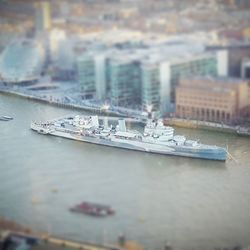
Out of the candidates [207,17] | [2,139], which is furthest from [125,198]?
[207,17]

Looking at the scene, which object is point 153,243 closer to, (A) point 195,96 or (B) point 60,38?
(A) point 195,96

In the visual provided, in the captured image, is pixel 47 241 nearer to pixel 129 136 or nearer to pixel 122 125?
pixel 129 136

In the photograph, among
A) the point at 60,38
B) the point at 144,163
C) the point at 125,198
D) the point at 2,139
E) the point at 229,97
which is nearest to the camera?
the point at 125,198

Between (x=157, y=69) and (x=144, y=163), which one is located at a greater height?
(x=157, y=69)

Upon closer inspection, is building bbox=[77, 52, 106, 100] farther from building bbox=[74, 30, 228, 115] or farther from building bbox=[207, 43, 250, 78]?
building bbox=[207, 43, 250, 78]

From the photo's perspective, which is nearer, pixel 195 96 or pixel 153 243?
pixel 153 243

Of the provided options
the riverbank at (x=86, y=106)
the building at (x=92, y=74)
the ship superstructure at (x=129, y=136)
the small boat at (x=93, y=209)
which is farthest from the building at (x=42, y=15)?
the small boat at (x=93, y=209)
